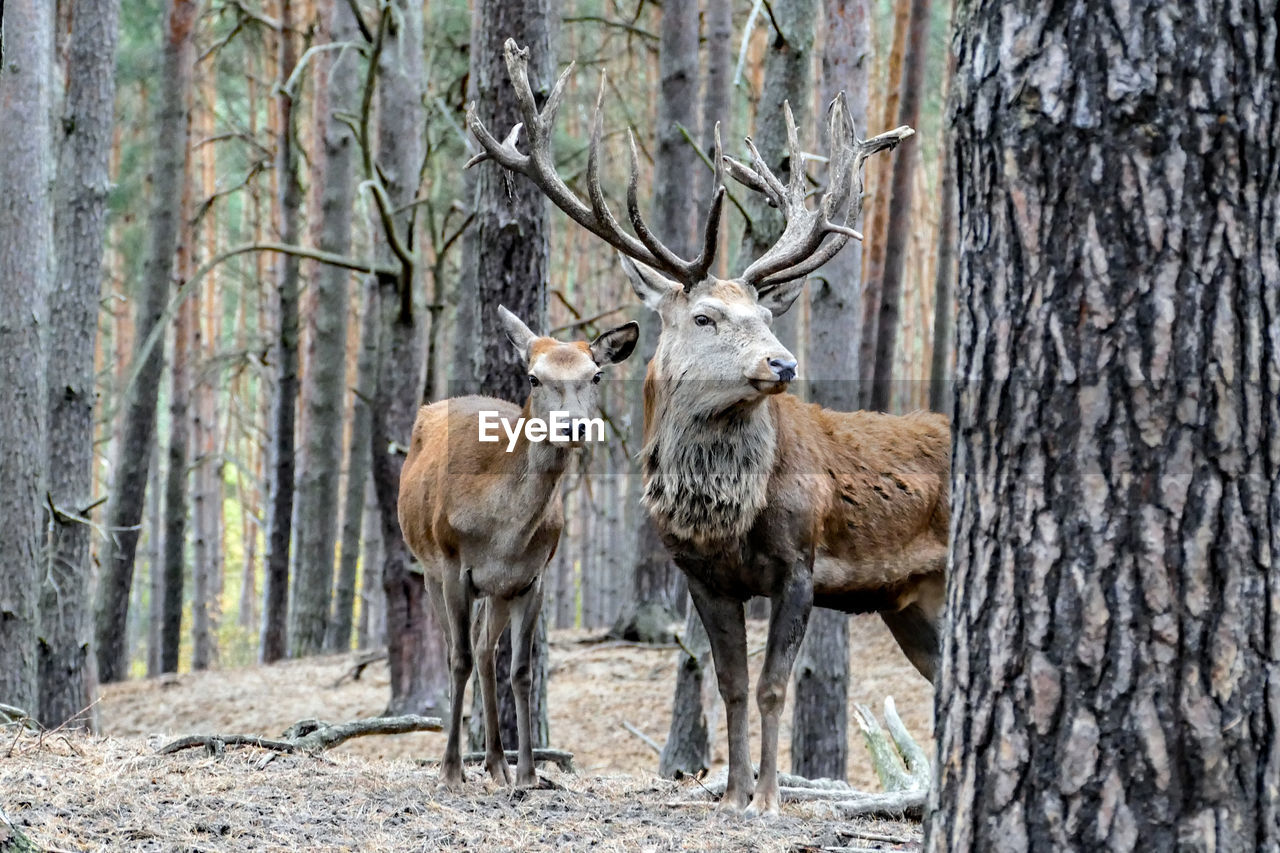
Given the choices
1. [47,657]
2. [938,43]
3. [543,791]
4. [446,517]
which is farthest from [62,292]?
[938,43]

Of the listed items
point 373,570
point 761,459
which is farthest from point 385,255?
point 373,570

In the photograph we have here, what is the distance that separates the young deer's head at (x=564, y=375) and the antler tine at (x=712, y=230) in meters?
0.42

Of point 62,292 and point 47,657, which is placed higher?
point 62,292

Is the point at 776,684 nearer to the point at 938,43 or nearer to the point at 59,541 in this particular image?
the point at 59,541

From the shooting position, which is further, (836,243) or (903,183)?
(903,183)

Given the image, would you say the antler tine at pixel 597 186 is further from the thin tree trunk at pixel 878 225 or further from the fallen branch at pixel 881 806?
the thin tree trunk at pixel 878 225

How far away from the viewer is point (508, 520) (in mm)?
6410

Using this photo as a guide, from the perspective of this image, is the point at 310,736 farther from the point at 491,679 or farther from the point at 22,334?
the point at 22,334

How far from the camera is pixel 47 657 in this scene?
9.16 m

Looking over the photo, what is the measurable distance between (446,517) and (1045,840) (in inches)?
161

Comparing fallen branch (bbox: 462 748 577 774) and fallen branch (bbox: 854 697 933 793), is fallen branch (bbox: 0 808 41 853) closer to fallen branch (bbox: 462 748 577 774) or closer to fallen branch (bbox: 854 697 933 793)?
fallen branch (bbox: 462 748 577 774)

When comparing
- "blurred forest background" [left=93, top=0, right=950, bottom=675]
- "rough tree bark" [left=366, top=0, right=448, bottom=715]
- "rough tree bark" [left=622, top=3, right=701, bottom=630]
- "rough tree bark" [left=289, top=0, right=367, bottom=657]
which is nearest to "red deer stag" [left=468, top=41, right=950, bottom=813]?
"blurred forest background" [left=93, top=0, right=950, bottom=675]

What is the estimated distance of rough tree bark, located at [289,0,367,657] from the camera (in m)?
14.3

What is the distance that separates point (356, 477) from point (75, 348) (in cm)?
808
